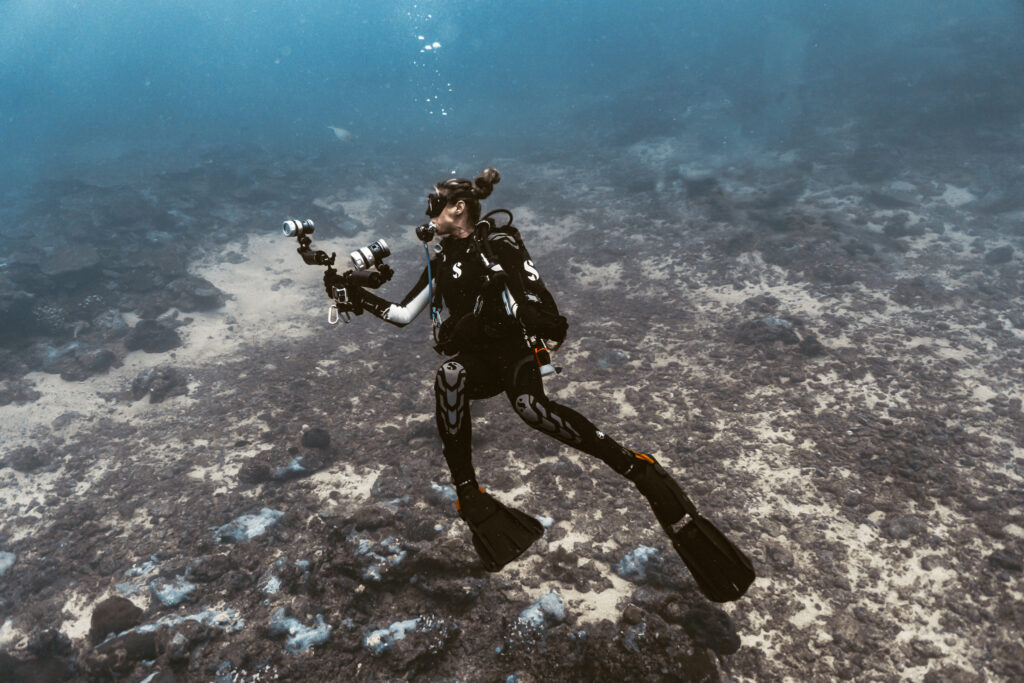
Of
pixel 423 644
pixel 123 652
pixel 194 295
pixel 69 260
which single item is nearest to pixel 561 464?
pixel 423 644

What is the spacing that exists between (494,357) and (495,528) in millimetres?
1108

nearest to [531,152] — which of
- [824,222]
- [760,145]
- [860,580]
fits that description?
[760,145]

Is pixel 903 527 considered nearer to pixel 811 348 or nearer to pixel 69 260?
pixel 811 348

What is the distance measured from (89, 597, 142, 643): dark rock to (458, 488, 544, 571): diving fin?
4.29 m

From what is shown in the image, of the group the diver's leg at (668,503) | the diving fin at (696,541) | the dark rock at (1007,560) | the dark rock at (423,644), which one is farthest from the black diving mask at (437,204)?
the dark rock at (1007,560)

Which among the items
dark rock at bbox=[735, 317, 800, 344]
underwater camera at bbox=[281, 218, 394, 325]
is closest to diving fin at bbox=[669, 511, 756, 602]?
underwater camera at bbox=[281, 218, 394, 325]

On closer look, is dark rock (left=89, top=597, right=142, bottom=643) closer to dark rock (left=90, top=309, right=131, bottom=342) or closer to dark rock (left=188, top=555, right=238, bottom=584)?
dark rock (left=188, top=555, right=238, bottom=584)

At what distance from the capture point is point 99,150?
34000 mm

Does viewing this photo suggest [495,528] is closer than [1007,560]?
Yes

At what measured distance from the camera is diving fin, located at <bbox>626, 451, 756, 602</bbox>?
2.74 meters

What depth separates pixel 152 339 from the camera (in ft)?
38.2

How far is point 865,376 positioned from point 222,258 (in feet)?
57.1

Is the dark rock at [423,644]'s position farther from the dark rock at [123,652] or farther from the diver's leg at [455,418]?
the dark rock at [123,652]

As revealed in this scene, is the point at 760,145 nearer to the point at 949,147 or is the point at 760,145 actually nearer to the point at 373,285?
the point at 949,147
